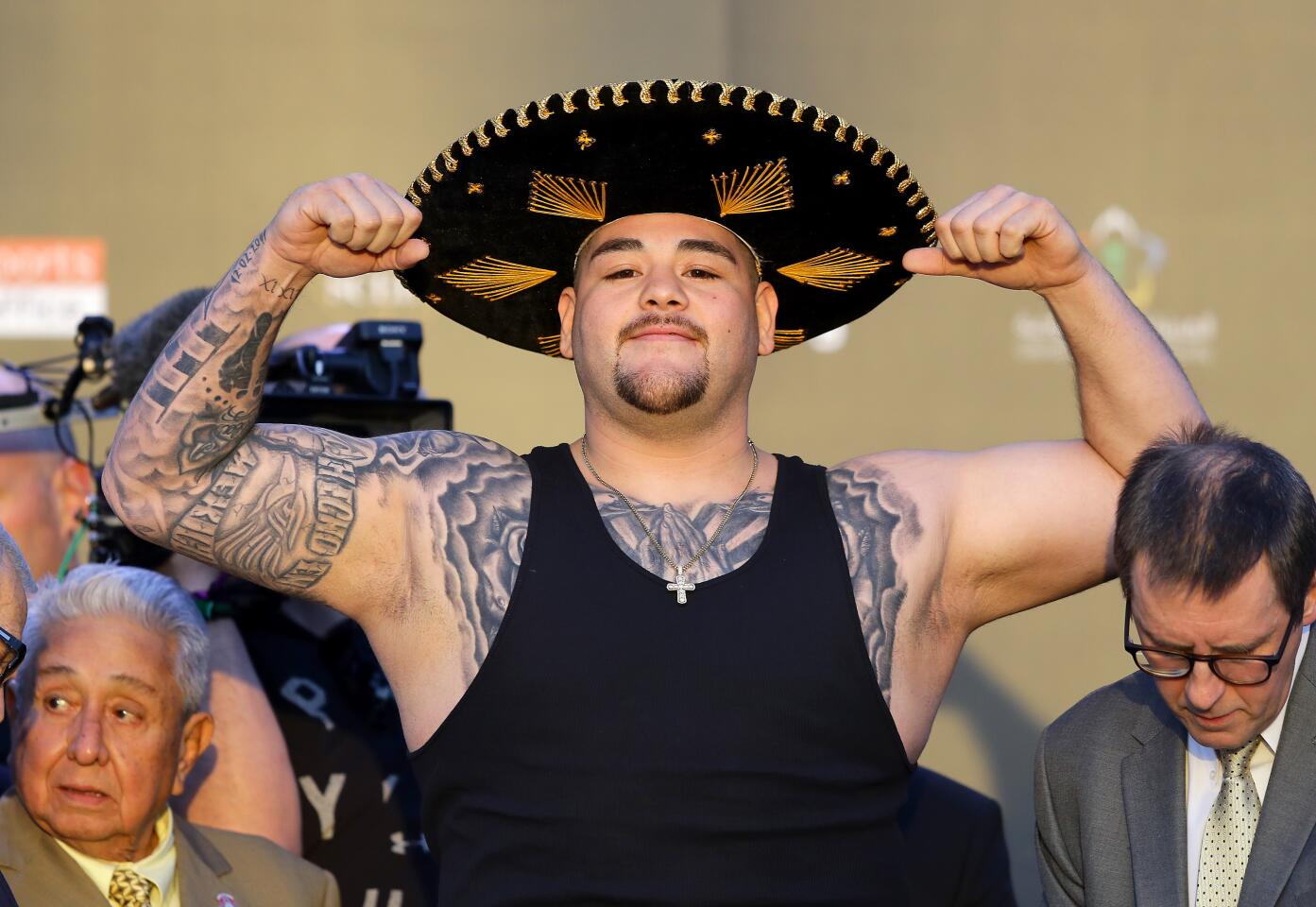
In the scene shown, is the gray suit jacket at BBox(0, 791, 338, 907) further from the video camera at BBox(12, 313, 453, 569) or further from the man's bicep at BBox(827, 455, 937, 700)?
the man's bicep at BBox(827, 455, 937, 700)

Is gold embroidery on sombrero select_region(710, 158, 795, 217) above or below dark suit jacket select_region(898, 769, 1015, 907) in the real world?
above

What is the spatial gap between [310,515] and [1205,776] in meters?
1.28

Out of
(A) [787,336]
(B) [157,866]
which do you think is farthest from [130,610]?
(A) [787,336]

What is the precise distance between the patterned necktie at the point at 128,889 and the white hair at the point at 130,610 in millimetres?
291

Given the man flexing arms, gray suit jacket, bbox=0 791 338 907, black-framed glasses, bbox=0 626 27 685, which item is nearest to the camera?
A: black-framed glasses, bbox=0 626 27 685

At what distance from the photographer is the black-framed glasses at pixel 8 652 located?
1.92 meters

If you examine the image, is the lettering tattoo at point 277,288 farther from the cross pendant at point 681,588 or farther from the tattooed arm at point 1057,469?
the tattooed arm at point 1057,469

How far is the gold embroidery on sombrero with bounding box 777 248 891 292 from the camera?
2.58 meters

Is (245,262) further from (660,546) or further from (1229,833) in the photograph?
(1229,833)

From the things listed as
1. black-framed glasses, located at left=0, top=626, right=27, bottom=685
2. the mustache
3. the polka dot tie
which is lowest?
the polka dot tie

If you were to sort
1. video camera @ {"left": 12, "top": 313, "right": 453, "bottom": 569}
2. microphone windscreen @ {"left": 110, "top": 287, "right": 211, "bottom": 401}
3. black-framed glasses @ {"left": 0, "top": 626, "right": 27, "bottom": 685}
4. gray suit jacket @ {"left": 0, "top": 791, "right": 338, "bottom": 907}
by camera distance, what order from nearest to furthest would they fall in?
black-framed glasses @ {"left": 0, "top": 626, "right": 27, "bottom": 685} < gray suit jacket @ {"left": 0, "top": 791, "right": 338, "bottom": 907} < video camera @ {"left": 12, "top": 313, "right": 453, "bottom": 569} < microphone windscreen @ {"left": 110, "top": 287, "right": 211, "bottom": 401}

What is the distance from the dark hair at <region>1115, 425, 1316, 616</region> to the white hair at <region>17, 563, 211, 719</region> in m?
1.58

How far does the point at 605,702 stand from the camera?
2178mm

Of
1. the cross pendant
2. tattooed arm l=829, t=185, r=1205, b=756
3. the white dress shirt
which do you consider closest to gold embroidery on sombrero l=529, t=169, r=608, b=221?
tattooed arm l=829, t=185, r=1205, b=756
